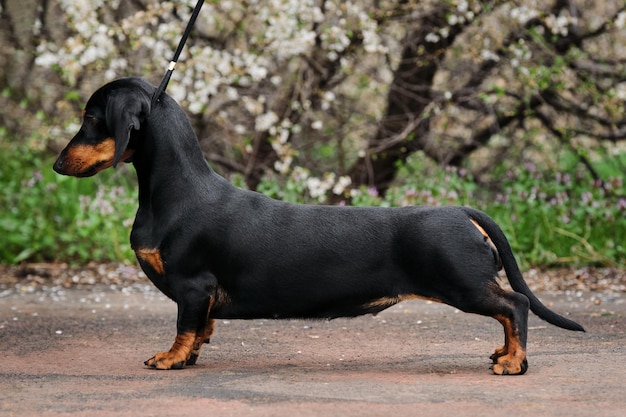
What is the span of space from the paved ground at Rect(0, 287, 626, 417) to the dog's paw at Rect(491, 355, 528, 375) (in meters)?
0.07

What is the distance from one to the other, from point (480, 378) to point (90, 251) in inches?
238

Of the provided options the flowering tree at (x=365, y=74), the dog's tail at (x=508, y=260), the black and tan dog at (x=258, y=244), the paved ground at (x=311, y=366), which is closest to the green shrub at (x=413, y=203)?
the flowering tree at (x=365, y=74)

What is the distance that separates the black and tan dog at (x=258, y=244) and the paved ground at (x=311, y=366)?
30cm

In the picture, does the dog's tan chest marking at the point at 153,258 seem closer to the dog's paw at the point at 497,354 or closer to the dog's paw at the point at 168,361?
the dog's paw at the point at 168,361

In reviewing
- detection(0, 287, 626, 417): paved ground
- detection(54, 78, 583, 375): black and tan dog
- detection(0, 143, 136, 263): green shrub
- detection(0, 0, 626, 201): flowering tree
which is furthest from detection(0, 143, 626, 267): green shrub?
detection(54, 78, 583, 375): black and tan dog

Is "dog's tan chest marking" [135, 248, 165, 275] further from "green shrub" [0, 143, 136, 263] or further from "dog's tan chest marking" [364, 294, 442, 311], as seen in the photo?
"green shrub" [0, 143, 136, 263]

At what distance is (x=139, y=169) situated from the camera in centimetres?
535

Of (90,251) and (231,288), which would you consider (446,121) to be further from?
(231,288)

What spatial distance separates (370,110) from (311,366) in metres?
7.09

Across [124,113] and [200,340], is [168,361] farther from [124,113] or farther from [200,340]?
[124,113]

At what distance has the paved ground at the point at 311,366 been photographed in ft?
14.0

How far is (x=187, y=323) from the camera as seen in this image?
5.12 m

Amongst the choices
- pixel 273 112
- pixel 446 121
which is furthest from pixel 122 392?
pixel 446 121

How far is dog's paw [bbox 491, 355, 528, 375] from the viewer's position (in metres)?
4.93
